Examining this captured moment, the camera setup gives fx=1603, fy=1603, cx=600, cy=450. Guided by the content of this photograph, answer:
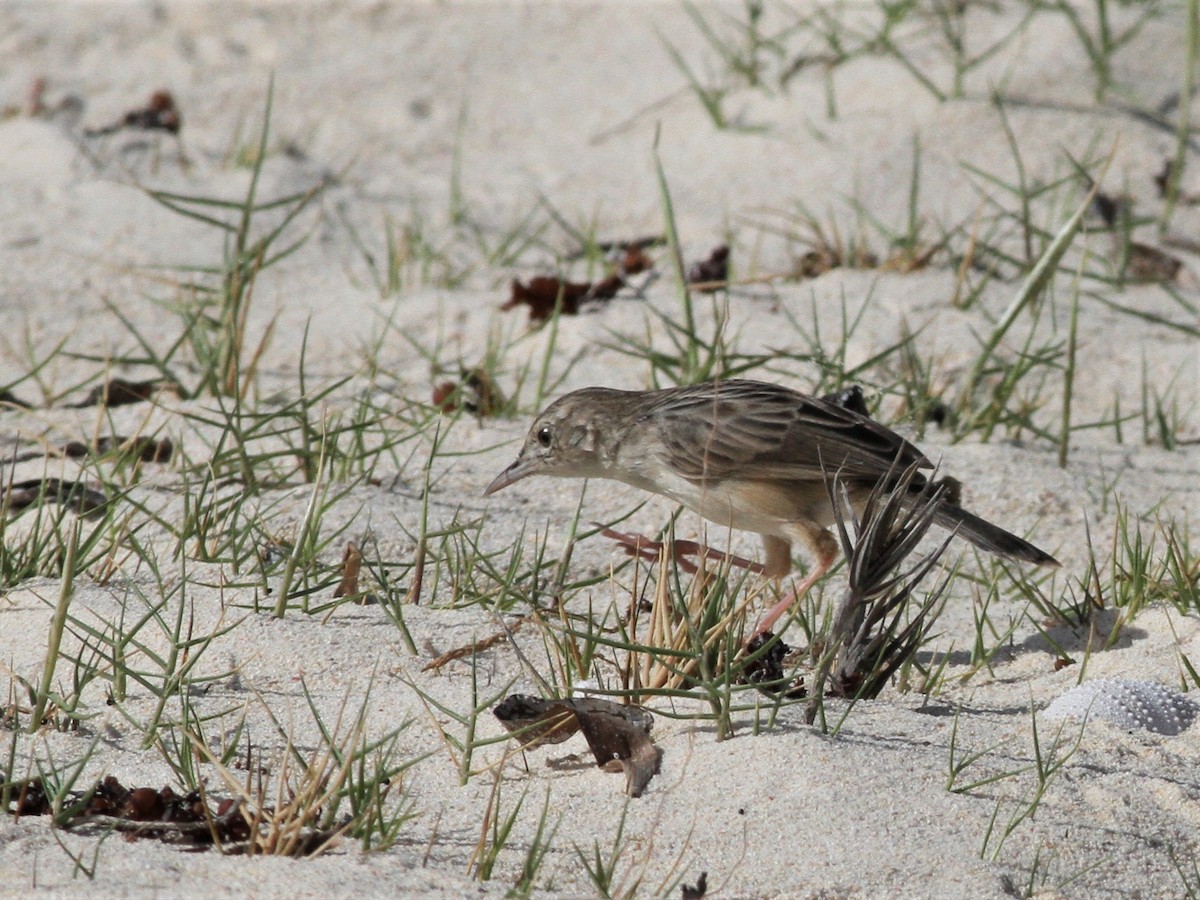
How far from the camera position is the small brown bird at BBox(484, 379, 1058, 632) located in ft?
15.4

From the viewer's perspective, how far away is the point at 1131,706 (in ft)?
12.1

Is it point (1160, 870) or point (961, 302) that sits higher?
point (961, 302)

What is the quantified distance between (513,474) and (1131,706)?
84.4 inches

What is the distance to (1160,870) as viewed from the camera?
10.3 feet

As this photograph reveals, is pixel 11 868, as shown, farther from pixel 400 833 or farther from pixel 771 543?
pixel 771 543

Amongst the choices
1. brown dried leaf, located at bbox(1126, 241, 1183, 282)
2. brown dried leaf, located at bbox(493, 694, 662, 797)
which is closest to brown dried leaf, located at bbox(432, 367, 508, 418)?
brown dried leaf, located at bbox(493, 694, 662, 797)

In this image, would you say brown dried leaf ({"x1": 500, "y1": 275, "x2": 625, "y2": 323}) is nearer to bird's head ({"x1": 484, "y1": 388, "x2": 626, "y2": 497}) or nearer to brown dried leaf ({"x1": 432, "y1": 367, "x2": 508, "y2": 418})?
brown dried leaf ({"x1": 432, "y1": 367, "x2": 508, "y2": 418})

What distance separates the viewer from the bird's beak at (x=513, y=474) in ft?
16.7

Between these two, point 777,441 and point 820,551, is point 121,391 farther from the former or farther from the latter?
point 820,551

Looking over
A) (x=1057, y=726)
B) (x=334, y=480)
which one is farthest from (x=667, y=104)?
(x=1057, y=726)

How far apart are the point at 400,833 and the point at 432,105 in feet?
21.5

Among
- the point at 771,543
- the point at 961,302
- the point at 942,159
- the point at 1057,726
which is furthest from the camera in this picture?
the point at 942,159

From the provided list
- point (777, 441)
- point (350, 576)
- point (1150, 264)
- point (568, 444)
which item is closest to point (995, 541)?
point (777, 441)

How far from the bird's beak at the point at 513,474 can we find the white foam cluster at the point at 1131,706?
6.26 ft
